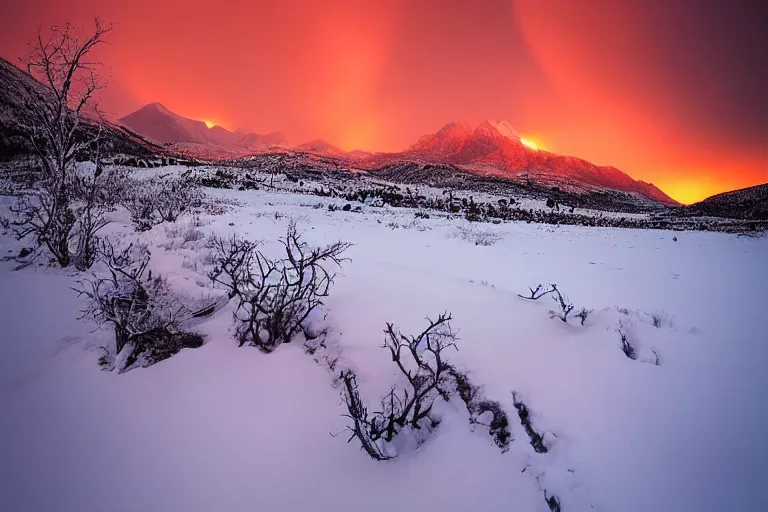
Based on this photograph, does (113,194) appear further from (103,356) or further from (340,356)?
(340,356)

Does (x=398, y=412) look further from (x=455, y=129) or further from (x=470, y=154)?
(x=455, y=129)

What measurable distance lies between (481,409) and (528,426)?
0.35 meters

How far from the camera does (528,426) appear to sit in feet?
7.96

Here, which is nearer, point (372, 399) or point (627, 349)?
point (372, 399)

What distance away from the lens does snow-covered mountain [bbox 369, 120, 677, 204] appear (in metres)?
108

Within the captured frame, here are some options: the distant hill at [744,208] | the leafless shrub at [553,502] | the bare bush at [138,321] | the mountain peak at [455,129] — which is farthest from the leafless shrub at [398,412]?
the mountain peak at [455,129]

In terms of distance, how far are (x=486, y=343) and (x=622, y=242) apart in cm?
1156

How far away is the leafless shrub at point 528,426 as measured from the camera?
2256mm

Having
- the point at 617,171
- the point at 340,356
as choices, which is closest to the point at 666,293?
the point at 340,356

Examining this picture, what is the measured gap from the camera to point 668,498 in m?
1.86

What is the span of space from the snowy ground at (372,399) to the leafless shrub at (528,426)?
0.16 feet

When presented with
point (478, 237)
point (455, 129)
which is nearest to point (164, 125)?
point (455, 129)

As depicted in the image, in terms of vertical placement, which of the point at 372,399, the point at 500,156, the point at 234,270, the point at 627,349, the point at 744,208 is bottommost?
the point at 372,399

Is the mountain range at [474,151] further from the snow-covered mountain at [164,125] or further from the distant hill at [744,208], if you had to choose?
the distant hill at [744,208]
